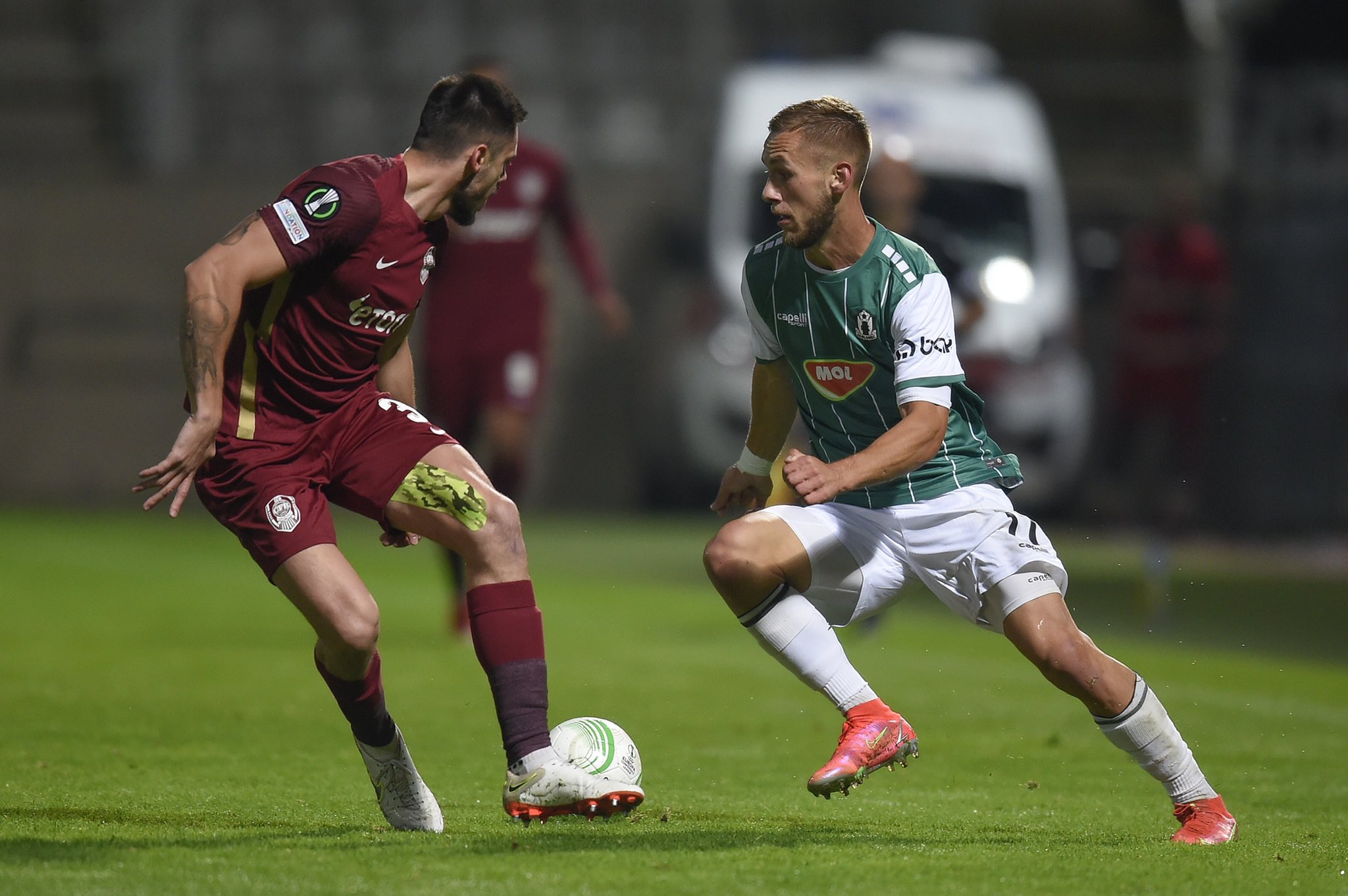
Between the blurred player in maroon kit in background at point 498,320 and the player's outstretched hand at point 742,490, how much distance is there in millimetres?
4138

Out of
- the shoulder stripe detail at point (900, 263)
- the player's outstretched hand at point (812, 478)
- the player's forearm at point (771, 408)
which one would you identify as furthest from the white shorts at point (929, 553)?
the shoulder stripe detail at point (900, 263)

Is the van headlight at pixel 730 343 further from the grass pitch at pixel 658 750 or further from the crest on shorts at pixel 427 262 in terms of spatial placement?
the crest on shorts at pixel 427 262

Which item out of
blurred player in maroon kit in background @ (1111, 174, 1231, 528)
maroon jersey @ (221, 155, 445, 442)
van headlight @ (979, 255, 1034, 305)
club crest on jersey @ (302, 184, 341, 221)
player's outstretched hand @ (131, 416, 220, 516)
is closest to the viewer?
player's outstretched hand @ (131, 416, 220, 516)

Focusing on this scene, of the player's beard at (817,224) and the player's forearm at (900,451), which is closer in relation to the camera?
the player's forearm at (900,451)

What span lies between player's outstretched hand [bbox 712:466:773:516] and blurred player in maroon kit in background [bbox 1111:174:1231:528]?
990 cm

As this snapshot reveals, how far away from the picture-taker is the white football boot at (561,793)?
185 inches

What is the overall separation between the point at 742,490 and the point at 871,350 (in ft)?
1.93

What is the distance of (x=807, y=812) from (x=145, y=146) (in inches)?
642

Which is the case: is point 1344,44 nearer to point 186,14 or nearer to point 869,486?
point 186,14

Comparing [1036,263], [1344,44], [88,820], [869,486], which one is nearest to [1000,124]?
[1036,263]

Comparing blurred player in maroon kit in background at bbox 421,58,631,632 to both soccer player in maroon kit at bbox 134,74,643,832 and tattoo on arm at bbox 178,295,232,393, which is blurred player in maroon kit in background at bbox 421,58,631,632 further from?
tattoo on arm at bbox 178,295,232,393

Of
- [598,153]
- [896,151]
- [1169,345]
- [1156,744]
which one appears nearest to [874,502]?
[1156,744]

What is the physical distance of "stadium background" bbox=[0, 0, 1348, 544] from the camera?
1656 cm

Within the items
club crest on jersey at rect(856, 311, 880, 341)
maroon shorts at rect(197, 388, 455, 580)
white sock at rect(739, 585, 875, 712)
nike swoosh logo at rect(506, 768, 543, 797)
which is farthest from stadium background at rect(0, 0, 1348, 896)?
club crest on jersey at rect(856, 311, 880, 341)
